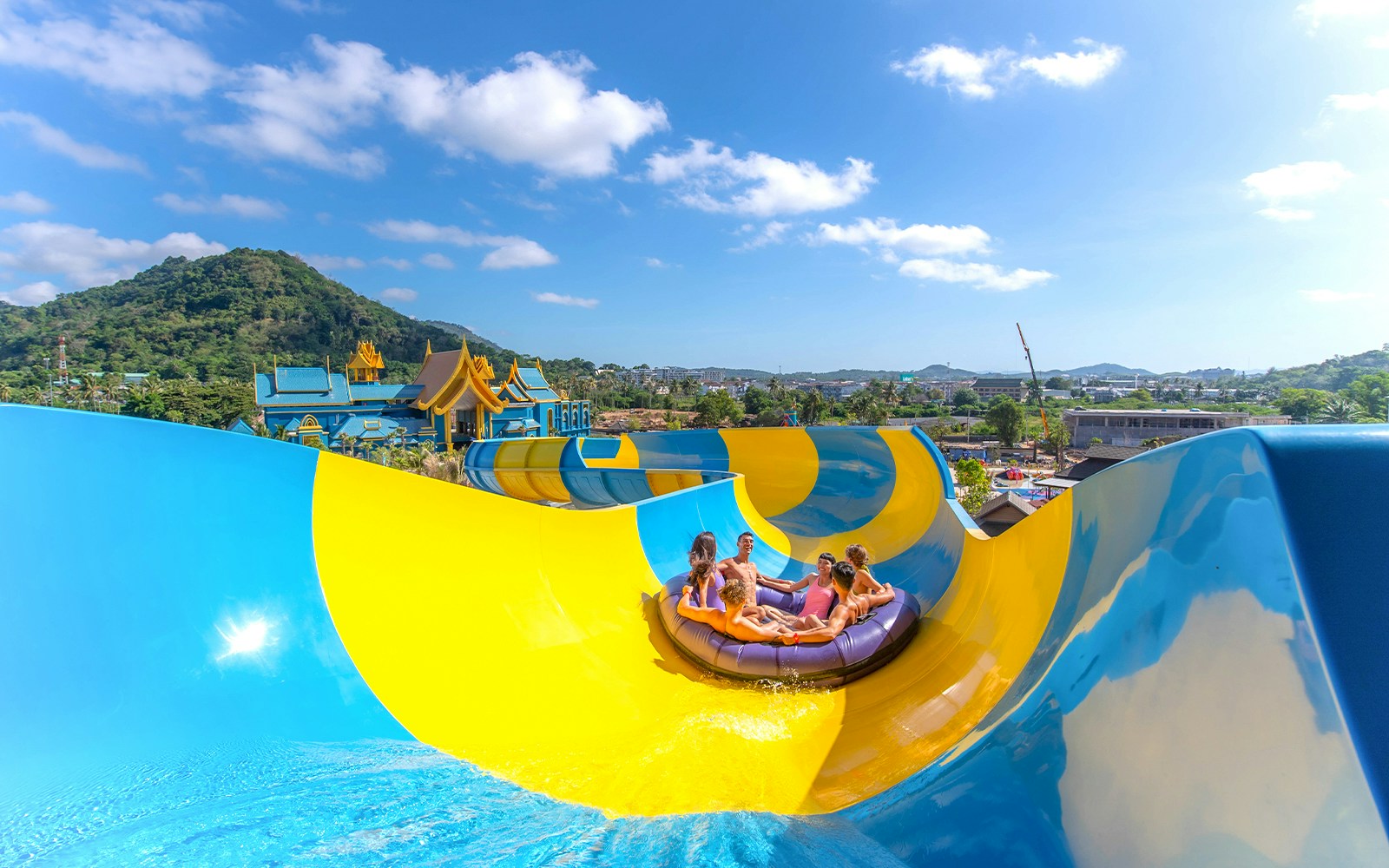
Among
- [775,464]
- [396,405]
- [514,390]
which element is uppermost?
[514,390]

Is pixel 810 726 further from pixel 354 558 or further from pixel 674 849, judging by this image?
pixel 354 558

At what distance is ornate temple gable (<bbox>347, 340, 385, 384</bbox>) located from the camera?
28.8 meters

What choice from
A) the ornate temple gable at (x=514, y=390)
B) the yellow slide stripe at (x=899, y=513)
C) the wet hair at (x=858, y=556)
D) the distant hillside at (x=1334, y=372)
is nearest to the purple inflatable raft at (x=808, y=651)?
the wet hair at (x=858, y=556)

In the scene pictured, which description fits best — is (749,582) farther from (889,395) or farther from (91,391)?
(889,395)

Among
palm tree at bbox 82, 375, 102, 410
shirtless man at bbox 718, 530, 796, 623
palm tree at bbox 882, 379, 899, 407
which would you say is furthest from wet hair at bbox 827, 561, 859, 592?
palm tree at bbox 882, 379, 899, 407

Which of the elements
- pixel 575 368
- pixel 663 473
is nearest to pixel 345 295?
pixel 575 368

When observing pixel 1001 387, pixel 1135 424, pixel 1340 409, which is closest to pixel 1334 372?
pixel 1340 409

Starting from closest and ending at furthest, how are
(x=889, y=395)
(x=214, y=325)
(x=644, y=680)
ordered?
(x=644, y=680), (x=214, y=325), (x=889, y=395)

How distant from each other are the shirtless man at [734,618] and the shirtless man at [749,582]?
2.4 inches

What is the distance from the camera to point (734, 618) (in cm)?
403

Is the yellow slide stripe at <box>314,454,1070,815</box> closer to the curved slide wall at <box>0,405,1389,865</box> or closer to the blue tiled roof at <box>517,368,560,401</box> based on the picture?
the curved slide wall at <box>0,405,1389,865</box>

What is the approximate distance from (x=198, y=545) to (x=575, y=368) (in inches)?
3602

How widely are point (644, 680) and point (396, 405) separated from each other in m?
26.7

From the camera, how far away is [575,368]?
302 ft
